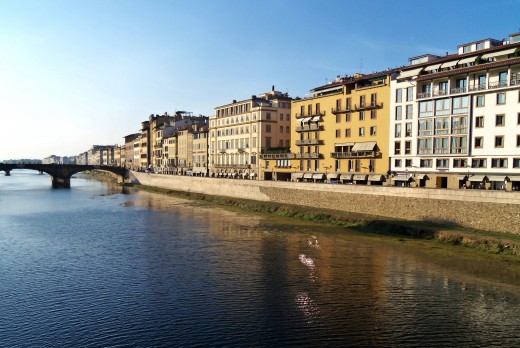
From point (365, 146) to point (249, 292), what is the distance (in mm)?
42494

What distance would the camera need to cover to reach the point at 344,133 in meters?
66.6

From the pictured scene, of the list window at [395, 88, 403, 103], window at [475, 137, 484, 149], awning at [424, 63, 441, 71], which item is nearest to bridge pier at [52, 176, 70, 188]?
window at [395, 88, 403, 103]

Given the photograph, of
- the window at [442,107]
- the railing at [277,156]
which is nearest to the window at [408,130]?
the window at [442,107]

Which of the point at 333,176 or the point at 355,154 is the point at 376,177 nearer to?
the point at 355,154

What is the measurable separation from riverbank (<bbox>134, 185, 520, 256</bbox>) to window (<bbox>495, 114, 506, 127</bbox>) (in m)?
13.6

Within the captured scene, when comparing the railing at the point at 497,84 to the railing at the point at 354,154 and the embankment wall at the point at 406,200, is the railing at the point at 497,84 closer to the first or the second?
the embankment wall at the point at 406,200

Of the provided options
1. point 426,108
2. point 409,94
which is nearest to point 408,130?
point 426,108

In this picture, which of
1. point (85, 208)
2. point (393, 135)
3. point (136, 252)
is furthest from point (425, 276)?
point (85, 208)

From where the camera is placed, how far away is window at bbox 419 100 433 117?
5275 centimetres

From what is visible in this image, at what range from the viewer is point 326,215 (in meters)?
50.9

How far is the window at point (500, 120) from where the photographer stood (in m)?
44.7

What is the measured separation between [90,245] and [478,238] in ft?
111

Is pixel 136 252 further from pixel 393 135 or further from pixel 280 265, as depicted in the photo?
pixel 393 135

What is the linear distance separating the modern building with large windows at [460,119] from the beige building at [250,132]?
31.9 meters
